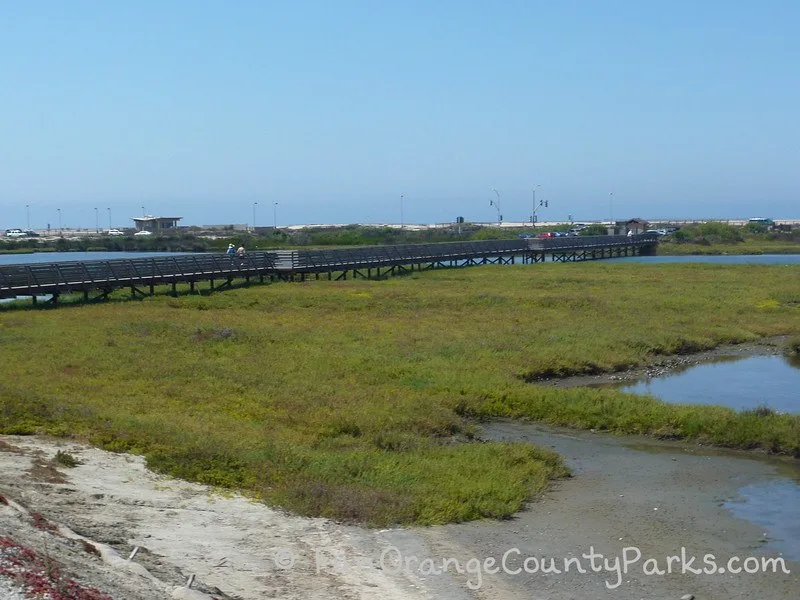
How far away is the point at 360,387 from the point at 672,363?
39.9ft

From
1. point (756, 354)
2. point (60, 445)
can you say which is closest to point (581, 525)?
point (60, 445)

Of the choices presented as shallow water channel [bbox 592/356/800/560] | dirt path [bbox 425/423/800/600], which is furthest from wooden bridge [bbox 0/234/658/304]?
dirt path [bbox 425/423/800/600]

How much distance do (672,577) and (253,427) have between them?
957 centimetres

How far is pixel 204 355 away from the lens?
94.7ft

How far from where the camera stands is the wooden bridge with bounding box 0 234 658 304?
42000 millimetres

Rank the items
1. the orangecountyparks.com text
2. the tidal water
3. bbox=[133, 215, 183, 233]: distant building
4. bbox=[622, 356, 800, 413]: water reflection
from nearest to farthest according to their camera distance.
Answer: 1. the orangecountyparks.com text
2. bbox=[622, 356, 800, 413]: water reflection
3. the tidal water
4. bbox=[133, 215, 183, 233]: distant building

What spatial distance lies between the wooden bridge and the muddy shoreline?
76.1 feet

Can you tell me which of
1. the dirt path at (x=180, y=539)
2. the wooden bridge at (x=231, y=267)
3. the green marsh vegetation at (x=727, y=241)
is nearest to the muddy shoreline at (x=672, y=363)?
the dirt path at (x=180, y=539)

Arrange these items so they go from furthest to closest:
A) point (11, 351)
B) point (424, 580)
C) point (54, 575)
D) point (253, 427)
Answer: point (11, 351) → point (253, 427) → point (424, 580) → point (54, 575)

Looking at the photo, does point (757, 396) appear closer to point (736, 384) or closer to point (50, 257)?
point (736, 384)

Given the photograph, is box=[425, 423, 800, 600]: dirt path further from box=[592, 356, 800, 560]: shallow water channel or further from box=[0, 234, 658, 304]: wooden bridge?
box=[0, 234, 658, 304]: wooden bridge

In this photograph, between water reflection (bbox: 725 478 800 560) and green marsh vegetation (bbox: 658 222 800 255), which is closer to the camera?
water reflection (bbox: 725 478 800 560)

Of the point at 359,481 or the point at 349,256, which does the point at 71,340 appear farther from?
the point at 349,256

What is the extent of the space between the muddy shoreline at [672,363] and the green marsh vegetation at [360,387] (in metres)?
0.43
